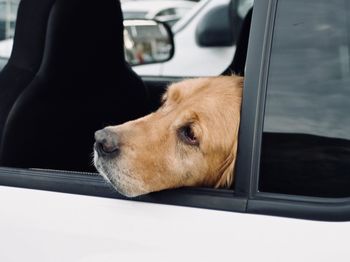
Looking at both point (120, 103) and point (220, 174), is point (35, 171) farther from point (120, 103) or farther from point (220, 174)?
point (120, 103)

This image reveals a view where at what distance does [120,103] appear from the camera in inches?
134

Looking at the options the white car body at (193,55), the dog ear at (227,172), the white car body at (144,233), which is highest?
the dog ear at (227,172)

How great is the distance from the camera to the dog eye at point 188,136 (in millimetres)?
2338

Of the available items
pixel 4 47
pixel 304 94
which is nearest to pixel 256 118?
pixel 304 94

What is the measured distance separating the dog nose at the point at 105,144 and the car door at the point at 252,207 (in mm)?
102

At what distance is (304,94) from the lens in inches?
79.3

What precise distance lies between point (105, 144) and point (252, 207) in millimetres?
546

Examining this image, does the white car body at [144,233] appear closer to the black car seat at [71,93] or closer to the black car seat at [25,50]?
the black car seat at [71,93]

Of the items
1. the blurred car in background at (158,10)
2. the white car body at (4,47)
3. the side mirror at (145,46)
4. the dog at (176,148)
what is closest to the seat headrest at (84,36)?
the dog at (176,148)

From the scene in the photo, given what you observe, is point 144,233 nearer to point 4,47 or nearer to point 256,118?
point 256,118

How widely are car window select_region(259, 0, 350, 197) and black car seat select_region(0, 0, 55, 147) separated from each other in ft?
3.68

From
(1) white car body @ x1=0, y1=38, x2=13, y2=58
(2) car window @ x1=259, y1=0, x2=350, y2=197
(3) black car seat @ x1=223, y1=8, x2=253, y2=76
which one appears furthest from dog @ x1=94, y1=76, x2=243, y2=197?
(1) white car body @ x1=0, y1=38, x2=13, y2=58

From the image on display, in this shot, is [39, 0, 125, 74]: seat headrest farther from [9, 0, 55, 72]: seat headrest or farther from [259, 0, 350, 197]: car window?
[259, 0, 350, 197]: car window

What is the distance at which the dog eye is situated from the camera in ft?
7.67
